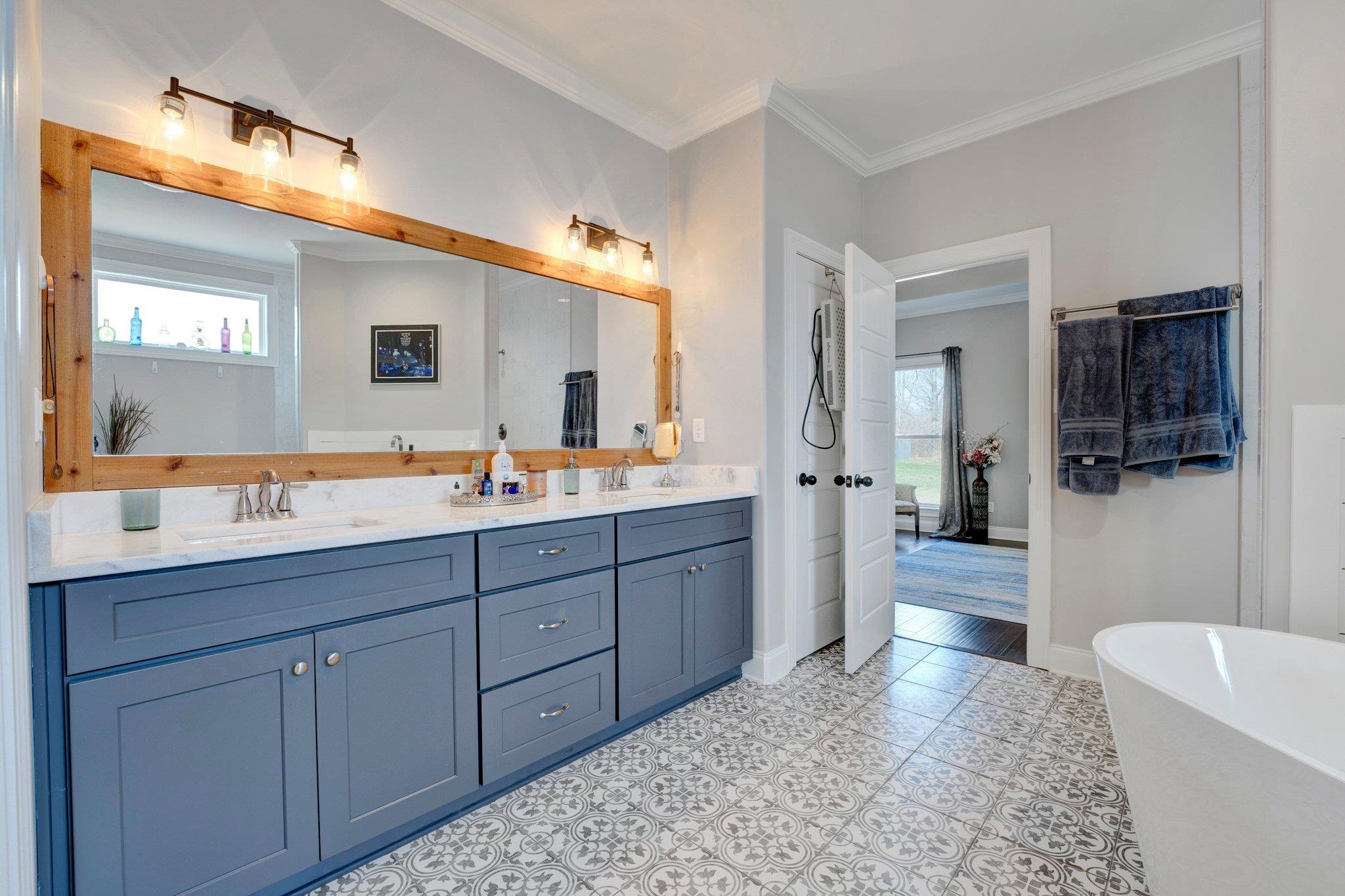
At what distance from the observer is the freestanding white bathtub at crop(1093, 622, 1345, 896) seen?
0.99 metres

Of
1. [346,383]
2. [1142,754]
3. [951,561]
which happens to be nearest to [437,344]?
[346,383]

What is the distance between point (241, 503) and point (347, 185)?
Result: 1095 millimetres

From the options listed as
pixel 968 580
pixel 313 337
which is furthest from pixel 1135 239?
pixel 313 337

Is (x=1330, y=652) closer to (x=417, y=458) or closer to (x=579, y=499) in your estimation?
(x=579, y=499)

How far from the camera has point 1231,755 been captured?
1.08m

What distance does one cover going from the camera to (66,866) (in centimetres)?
109

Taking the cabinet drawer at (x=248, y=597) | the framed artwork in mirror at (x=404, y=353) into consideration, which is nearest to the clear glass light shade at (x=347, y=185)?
the framed artwork in mirror at (x=404, y=353)

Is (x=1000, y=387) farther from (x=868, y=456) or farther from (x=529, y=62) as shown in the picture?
(x=529, y=62)

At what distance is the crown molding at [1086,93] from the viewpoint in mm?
2359

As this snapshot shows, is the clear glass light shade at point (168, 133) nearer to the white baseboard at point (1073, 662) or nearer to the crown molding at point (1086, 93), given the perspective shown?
the crown molding at point (1086, 93)

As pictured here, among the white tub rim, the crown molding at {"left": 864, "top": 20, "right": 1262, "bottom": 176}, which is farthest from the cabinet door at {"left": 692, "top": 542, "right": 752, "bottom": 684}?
the crown molding at {"left": 864, "top": 20, "right": 1262, "bottom": 176}

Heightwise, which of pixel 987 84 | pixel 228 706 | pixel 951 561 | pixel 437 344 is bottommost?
pixel 951 561

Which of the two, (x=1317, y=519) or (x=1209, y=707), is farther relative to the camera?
(x=1317, y=519)

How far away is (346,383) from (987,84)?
3058mm
